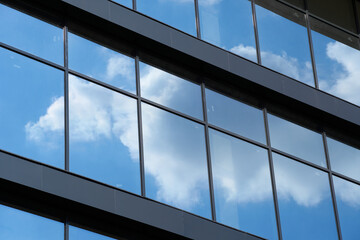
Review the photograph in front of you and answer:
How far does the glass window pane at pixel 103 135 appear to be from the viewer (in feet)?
72.8

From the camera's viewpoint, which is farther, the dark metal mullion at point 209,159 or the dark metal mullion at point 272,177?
the dark metal mullion at point 272,177

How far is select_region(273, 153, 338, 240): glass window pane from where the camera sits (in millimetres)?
25156

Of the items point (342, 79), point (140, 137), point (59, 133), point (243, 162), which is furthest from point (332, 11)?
point (59, 133)

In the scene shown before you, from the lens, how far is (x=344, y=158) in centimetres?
2766

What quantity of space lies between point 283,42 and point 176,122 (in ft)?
17.5

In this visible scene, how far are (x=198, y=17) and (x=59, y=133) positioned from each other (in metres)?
6.45

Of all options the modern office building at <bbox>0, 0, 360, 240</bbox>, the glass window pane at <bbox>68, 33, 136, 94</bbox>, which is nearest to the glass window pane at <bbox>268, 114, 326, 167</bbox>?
the modern office building at <bbox>0, 0, 360, 240</bbox>

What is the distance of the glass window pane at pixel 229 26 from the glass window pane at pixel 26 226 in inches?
315

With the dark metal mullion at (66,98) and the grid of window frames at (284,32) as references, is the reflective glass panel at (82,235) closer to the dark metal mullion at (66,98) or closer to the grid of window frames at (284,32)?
the dark metal mullion at (66,98)

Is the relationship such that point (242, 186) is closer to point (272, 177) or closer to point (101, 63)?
point (272, 177)

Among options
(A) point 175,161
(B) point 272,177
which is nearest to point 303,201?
(B) point 272,177

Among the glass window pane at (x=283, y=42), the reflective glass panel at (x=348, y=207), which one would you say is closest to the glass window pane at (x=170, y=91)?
the glass window pane at (x=283, y=42)

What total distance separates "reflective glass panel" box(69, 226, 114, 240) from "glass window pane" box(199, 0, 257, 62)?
24.0ft

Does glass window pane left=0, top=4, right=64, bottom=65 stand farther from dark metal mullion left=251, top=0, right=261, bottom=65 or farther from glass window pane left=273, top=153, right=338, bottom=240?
glass window pane left=273, top=153, right=338, bottom=240
